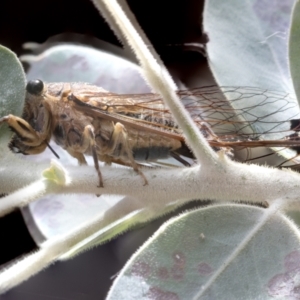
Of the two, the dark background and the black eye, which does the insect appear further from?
the dark background

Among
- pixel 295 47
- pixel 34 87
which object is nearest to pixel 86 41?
pixel 34 87

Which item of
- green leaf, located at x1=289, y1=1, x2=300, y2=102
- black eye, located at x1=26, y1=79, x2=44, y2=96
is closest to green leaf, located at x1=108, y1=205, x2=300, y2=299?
green leaf, located at x1=289, y1=1, x2=300, y2=102

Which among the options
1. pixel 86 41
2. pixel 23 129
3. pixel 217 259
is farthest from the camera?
pixel 86 41

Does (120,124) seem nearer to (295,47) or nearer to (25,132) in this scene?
(25,132)

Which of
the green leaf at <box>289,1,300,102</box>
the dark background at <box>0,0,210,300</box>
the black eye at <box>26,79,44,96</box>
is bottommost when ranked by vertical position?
the dark background at <box>0,0,210,300</box>

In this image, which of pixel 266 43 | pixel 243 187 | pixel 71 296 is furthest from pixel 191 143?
pixel 71 296

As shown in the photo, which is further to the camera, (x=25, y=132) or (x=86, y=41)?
(x=86, y=41)

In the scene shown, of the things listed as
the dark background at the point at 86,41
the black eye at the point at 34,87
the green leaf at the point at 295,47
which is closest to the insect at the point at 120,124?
the black eye at the point at 34,87
